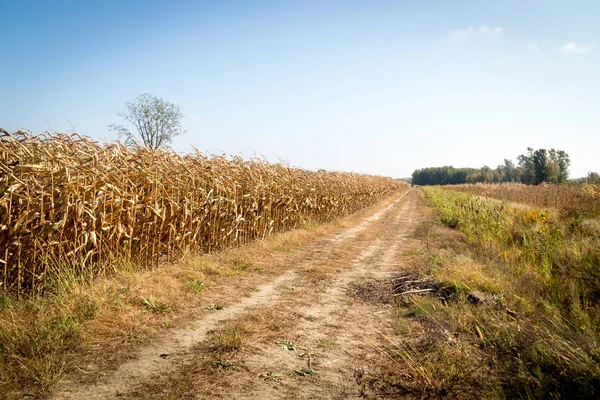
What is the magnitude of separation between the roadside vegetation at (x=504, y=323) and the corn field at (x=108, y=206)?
5.31 metres

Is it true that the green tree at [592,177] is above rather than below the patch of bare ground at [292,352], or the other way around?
above

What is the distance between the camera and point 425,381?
3238mm

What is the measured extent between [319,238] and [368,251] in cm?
288

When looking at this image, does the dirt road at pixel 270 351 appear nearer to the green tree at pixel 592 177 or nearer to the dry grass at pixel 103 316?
the dry grass at pixel 103 316

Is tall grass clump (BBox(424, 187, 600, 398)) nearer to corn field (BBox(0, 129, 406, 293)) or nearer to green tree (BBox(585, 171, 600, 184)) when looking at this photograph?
A: corn field (BBox(0, 129, 406, 293))

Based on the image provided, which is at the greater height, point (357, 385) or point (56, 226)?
point (56, 226)

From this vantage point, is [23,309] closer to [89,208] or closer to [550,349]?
[89,208]

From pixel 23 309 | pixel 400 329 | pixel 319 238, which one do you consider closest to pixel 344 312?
pixel 400 329

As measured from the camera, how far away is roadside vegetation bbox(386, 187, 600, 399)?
3166 millimetres

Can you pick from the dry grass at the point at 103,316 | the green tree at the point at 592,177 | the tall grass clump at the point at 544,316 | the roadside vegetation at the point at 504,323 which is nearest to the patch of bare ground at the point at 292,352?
the dry grass at the point at 103,316

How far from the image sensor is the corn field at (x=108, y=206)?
5.25 meters

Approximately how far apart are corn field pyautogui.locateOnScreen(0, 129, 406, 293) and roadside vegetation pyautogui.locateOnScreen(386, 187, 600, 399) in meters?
5.31

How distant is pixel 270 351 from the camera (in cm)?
411

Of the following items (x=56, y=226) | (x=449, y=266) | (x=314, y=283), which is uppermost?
(x=56, y=226)
